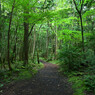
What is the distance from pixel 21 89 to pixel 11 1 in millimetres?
5715

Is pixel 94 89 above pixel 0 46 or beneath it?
beneath

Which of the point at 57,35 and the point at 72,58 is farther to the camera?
the point at 57,35

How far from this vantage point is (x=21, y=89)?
179 inches

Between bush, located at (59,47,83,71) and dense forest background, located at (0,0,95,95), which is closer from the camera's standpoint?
dense forest background, located at (0,0,95,95)

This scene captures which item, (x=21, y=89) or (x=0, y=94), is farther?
(x=21, y=89)

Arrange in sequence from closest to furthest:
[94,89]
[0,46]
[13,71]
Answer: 1. [94,89]
2. [13,71]
3. [0,46]

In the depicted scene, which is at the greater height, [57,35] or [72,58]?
[57,35]

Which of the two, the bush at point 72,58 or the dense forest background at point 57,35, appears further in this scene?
the bush at point 72,58

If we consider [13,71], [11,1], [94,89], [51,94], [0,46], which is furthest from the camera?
[0,46]

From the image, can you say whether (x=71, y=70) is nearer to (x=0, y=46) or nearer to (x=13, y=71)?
(x=13, y=71)

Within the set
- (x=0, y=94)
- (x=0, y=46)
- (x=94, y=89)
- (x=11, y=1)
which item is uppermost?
(x=11, y=1)

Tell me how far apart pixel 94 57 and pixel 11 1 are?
21.0 feet

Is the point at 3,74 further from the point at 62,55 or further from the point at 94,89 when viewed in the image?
the point at 94,89

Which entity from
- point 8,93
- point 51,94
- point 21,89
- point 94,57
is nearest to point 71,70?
point 94,57
